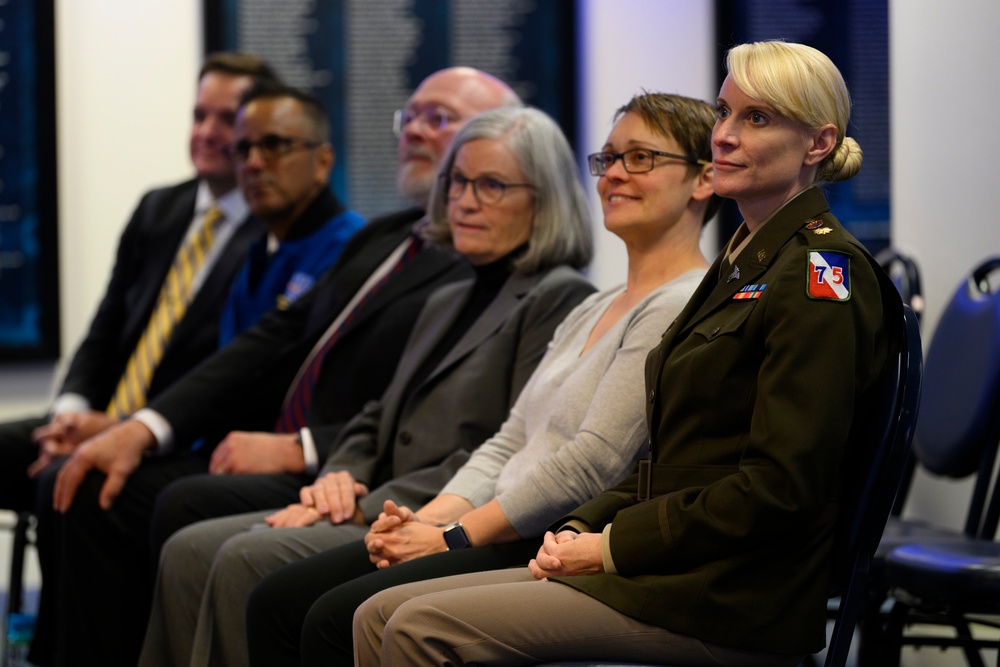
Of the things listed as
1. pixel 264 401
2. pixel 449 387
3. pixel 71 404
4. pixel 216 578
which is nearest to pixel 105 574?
pixel 264 401

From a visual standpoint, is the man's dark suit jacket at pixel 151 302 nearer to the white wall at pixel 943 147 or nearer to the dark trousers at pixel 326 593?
the dark trousers at pixel 326 593

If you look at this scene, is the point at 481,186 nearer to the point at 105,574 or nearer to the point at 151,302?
the point at 105,574

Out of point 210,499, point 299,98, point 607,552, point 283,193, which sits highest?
point 299,98

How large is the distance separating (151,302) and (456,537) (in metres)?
2.17

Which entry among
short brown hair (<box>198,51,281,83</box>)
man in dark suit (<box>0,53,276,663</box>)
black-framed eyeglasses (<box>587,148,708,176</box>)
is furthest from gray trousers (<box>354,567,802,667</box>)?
short brown hair (<box>198,51,281,83</box>)

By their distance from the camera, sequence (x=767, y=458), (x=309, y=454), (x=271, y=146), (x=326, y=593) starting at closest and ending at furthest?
1. (x=767, y=458)
2. (x=326, y=593)
3. (x=309, y=454)
4. (x=271, y=146)

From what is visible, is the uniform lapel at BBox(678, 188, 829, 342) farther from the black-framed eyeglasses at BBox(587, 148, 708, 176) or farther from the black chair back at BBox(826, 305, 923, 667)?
the black-framed eyeglasses at BBox(587, 148, 708, 176)

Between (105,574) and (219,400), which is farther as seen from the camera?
(219,400)

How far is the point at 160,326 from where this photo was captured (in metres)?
3.90

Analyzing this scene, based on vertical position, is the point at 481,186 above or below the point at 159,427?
above

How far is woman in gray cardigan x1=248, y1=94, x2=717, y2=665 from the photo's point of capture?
201cm

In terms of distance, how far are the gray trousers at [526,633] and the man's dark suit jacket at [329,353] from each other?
1.33 metres

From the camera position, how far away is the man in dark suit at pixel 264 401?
3055 mm

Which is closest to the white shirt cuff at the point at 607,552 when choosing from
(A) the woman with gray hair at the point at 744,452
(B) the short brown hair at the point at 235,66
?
(A) the woman with gray hair at the point at 744,452
